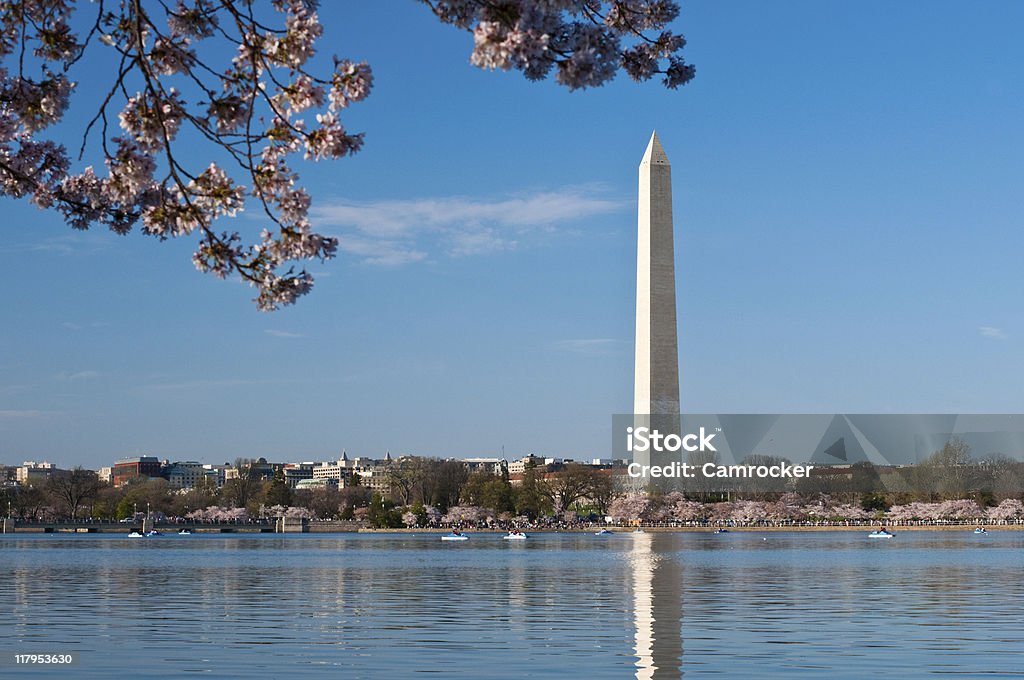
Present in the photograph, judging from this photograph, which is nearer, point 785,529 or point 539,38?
point 539,38

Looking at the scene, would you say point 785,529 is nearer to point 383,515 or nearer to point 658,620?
point 383,515

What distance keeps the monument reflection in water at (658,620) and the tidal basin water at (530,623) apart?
6 centimetres

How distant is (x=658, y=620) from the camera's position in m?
23.2

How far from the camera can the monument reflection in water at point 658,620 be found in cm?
1670

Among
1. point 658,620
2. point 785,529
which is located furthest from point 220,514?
point 658,620

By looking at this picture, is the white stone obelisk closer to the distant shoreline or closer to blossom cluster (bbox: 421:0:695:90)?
the distant shoreline

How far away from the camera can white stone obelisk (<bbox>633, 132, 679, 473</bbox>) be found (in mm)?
71750

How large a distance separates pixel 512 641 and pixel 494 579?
60.7 ft

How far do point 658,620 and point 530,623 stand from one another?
2.16 m

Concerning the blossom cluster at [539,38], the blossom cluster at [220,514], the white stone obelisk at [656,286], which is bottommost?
the blossom cluster at [220,514]

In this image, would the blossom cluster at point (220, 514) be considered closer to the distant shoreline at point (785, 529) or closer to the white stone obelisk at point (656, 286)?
the distant shoreline at point (785, 529)

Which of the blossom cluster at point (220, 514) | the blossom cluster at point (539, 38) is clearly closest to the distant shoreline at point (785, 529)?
the blossom cluster at point (220, 514)

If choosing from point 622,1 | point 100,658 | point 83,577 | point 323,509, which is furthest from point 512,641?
point 323,509

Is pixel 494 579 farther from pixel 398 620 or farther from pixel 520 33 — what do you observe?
pixel 520 33
